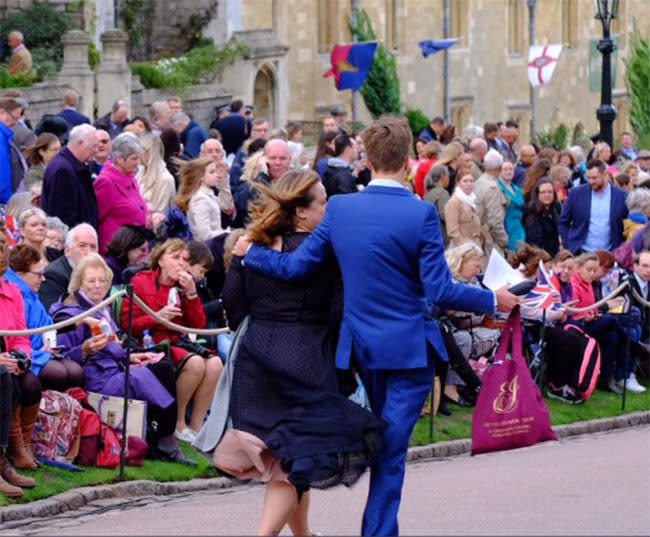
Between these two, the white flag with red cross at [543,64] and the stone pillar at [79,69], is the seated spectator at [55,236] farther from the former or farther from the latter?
the white flag with red cross at [543,64]

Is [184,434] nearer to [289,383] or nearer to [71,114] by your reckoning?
[289,383]

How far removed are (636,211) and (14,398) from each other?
418 inches

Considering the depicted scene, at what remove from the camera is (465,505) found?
1153 cm

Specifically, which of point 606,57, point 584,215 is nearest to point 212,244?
point 584,215

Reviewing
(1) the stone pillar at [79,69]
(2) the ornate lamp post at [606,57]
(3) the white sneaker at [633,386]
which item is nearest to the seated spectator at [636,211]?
(3) the white sneaker at [633,386]

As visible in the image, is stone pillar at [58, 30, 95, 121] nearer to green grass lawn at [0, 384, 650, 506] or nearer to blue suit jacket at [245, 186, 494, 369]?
green grass lawn at [0, 384, 650, 506]

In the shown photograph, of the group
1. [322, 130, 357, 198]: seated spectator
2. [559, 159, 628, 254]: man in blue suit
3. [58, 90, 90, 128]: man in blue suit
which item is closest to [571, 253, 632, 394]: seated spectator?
[322, 130, 357, 198]: seated spectator

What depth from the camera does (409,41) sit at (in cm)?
5375

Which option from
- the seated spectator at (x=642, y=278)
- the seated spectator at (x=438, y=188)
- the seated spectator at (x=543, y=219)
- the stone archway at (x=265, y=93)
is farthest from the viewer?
the stone archway at (x=265, y=93)

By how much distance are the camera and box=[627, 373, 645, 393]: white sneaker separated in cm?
791

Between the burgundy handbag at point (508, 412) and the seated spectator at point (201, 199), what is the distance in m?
5.76

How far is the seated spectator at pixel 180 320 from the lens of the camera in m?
13.2

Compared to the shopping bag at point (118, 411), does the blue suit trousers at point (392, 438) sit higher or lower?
higher

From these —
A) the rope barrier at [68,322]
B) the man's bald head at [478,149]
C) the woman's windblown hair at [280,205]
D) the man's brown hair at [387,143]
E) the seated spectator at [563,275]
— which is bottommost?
the seated spectator at [563,275]
